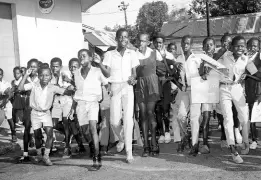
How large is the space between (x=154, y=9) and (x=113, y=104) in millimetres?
56044

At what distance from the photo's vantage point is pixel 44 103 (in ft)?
19.1

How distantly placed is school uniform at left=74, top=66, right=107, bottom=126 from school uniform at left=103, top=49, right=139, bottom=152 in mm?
242

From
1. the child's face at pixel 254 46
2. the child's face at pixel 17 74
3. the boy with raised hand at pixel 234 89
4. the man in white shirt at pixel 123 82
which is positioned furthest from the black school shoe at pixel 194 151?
the child's face at pixel 17 74

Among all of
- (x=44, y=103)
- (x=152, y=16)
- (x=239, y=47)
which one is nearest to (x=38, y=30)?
(x=44, y=103)

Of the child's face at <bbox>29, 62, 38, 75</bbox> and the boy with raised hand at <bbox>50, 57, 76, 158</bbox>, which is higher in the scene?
the child's face at <bbox>29, 62, 38, 75</bbox>

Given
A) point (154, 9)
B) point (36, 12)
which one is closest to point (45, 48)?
point (36, 12)

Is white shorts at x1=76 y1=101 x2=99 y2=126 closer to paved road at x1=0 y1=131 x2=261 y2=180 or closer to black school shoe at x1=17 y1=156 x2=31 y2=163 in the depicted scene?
paved road at x1=0 y1=131 x2=261 y2=180

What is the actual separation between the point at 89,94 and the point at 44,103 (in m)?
0.75

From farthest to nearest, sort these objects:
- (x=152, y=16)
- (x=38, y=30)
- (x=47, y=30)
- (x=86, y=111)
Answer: (x=152, y=16) → (x=47, y=30) → (x=38, y=30) → (x=86, y=111)

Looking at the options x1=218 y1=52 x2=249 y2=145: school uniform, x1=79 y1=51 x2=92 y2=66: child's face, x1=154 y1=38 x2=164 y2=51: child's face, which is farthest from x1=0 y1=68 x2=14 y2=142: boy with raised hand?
x1=218 y1=52 x2=249 y2=145: school uniform

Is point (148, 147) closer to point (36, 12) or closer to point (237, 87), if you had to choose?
point (237, 87)

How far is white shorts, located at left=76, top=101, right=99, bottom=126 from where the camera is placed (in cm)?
553

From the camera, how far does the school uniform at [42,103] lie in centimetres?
578

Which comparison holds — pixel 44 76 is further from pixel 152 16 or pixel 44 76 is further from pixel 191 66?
pixel 152 16
